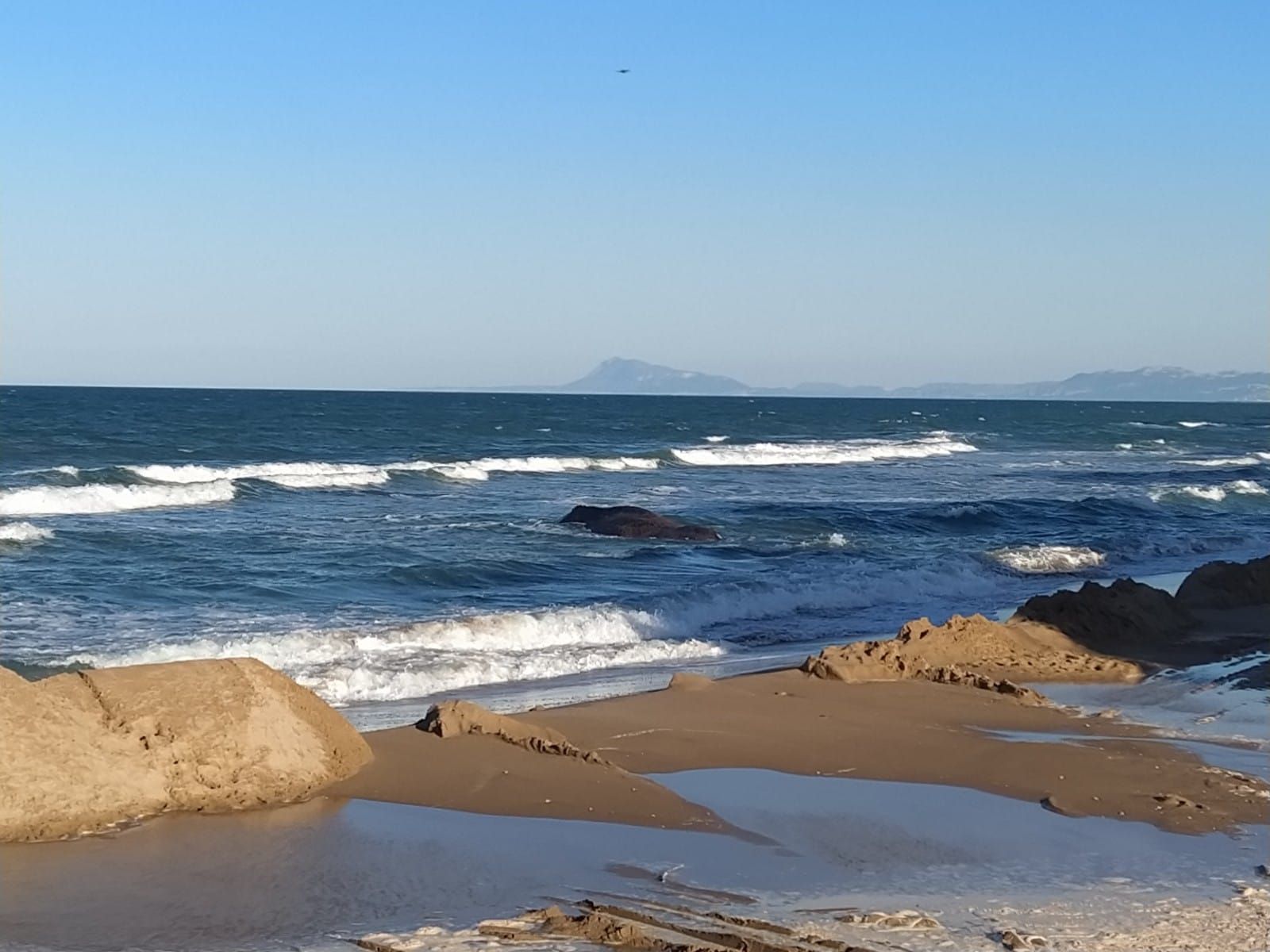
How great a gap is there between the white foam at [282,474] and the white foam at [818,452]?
45.5ft

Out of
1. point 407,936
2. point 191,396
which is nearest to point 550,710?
point 407,936

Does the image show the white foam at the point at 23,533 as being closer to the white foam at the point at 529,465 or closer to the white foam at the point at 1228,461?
the white foam at the point at 529,465

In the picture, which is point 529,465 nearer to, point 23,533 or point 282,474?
point 282,474

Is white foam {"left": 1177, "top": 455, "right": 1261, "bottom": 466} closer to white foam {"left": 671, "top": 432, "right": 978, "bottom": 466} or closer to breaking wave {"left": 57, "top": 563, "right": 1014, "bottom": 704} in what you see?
white foam {"left": 671, "top": 432, "right": 978, "bottom": 466}

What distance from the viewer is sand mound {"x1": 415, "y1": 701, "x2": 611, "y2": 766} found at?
342 inches

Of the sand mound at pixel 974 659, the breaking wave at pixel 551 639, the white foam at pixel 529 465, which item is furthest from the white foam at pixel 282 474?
the sand mound at pixel 974 659

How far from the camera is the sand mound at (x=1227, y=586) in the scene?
1528cm

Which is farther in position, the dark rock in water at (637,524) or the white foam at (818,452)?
the white foam at (818,452)

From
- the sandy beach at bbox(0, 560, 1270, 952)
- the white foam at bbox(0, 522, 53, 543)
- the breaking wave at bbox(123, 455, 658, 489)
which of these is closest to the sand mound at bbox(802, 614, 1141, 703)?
the sandy beach at bbox(0, 560, 1270, 952)

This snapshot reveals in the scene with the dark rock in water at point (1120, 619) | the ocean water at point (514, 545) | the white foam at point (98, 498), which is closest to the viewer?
the dark rock in water at point (1120, 619)

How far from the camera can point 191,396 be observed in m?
110

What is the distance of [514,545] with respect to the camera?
2359cm

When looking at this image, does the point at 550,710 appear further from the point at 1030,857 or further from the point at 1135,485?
the point at 1135,485

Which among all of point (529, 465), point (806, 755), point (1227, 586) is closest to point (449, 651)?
point (806, 755)
